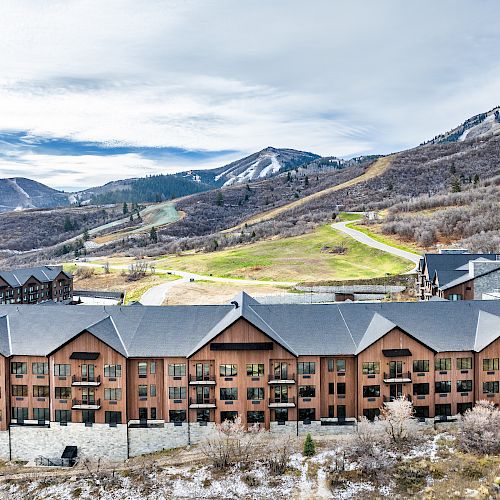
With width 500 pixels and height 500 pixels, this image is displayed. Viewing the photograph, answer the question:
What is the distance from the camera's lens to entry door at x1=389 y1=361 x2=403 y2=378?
148 ft

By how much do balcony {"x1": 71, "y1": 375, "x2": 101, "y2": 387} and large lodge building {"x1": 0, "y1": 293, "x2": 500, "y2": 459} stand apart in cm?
13


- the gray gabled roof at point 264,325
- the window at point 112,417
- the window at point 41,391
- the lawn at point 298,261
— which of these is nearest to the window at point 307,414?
the gray gabled roof at point 264,325

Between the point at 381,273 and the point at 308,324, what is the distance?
59781 millimetres

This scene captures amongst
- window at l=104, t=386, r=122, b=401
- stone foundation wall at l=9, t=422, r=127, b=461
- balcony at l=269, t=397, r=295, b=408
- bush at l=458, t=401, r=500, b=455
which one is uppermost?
window at l=104, t=386, r=122, b=401

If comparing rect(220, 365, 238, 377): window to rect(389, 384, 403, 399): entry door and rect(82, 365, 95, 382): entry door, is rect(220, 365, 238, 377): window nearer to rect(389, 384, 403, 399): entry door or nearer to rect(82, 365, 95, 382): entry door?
rect(82, 365, 95, 382): entry door

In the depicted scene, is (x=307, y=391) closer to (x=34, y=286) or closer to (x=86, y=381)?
(x=86, y=381)

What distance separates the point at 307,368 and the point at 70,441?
79.3ft

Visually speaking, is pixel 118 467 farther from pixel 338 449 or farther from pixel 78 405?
pixel 338 449

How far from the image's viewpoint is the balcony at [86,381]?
4488 centimetres

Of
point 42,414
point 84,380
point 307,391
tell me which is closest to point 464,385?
point 307,391

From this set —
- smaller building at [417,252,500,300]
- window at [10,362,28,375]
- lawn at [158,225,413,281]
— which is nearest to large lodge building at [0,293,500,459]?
window at [10,362,28,375]

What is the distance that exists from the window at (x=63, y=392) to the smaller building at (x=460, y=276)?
166ft

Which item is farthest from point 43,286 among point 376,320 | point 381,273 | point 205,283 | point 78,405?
point 376,320

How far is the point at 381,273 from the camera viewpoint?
103m
